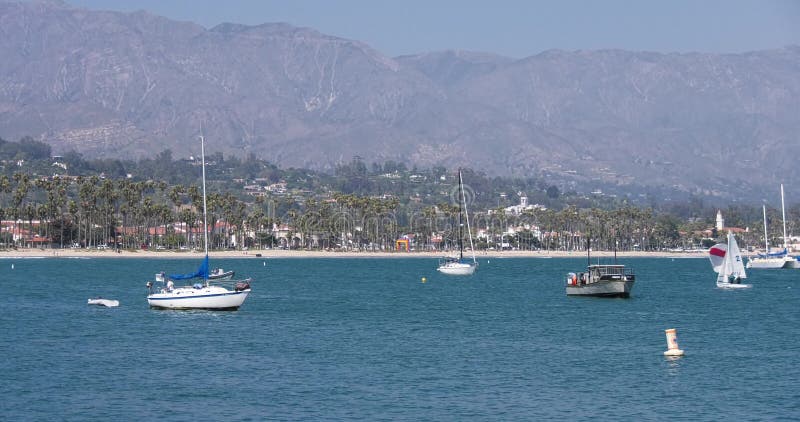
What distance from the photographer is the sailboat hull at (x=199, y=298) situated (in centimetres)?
8600

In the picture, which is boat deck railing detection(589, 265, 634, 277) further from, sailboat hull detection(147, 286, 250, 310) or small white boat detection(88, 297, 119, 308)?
small white boat detection(88, 297, 119, 308)

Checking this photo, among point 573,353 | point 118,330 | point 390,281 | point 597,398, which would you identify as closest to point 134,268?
point 390,281

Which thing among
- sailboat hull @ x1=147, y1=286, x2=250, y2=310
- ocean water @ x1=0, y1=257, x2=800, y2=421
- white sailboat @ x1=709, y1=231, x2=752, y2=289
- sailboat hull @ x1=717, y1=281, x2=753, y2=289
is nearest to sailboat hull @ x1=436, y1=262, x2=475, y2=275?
white sailboat @ x1=709, y1=231, x2=752, y2=289

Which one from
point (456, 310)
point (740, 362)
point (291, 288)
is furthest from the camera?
point (291, 288)

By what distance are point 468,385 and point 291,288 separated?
2939 inches

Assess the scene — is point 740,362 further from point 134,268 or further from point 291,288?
point 134,268

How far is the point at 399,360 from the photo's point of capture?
62562 mm

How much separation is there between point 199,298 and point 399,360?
90.5 feet

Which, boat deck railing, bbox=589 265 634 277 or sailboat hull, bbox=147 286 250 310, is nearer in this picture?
sailboat hull, bbox=147 286 250 310

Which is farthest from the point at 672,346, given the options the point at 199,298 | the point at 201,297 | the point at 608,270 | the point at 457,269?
the point at 457,269

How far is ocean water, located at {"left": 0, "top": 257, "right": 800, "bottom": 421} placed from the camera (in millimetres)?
48844

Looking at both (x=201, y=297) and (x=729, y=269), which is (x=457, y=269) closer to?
(x=729, y=269)

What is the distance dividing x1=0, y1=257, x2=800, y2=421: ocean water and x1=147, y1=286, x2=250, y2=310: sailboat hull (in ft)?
3.32

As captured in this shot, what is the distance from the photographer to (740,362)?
62.2 metres
